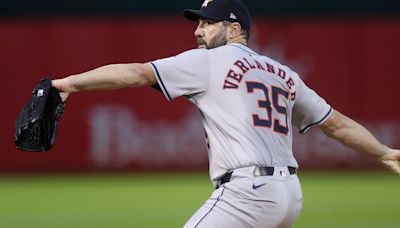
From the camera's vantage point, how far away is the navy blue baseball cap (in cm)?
619

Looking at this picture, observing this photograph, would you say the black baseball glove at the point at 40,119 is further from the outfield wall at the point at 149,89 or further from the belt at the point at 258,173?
the outfield wall at the point at 149,89

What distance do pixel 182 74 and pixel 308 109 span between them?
1018 millimetres

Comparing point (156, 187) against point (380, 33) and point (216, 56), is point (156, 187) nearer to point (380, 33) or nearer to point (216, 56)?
point (380, 33)

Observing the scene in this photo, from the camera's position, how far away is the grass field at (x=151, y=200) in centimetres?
1088

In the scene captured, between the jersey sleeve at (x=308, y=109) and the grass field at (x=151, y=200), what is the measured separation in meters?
3.93

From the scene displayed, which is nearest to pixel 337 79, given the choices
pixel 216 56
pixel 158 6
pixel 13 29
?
pixel 158 6

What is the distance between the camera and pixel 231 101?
591 centimetres

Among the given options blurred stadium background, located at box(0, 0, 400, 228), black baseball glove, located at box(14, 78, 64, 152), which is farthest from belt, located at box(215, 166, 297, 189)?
blurred stadium background, located at box(0, 0, 400, 228)

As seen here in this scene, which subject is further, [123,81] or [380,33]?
[380,33]

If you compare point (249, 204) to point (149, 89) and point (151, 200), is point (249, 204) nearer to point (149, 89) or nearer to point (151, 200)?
point (151, 200)

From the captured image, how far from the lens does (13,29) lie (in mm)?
16500

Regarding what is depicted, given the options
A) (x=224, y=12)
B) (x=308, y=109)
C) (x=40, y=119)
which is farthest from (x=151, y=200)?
(x=40, y=119)

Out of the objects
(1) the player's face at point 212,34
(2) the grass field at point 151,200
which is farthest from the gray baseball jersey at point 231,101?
(2) the grass field at point 151,200

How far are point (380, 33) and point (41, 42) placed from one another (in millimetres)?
5327
